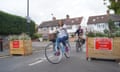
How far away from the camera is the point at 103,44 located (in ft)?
40.0

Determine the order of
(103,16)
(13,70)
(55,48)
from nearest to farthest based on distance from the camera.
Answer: (13,70) < (55,48) < (103,16)

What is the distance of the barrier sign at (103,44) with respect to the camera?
475 inches

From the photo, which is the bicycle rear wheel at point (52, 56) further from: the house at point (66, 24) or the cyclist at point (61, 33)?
the house at point (66, 24)

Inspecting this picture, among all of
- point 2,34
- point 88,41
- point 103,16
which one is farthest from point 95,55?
point 103,16

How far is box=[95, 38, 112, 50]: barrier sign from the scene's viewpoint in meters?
12.1

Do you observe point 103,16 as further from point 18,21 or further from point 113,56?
point 113,56

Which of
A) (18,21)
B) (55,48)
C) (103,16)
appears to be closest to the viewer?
(55,48)

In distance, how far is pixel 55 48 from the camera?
10828 mm

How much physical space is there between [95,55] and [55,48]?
2.36 meters

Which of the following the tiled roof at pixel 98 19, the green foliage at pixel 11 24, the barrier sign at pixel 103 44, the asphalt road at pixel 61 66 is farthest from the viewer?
the tiled roof at pixel 98 19

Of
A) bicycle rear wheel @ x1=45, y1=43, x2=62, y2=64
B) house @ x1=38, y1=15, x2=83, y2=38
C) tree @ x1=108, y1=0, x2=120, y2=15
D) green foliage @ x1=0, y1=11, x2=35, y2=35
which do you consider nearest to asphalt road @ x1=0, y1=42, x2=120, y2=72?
bicycle rear wheel @ x1=45, y1=43, x2=62, y2=64

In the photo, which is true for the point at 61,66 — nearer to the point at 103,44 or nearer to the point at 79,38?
the point at 103,44

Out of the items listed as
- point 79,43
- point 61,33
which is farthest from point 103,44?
point 79,43

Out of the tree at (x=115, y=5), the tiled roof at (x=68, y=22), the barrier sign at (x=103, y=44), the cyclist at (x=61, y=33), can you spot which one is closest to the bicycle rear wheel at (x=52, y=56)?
the cyclist at (x=61, y=33)
